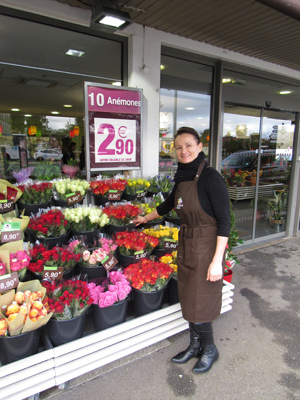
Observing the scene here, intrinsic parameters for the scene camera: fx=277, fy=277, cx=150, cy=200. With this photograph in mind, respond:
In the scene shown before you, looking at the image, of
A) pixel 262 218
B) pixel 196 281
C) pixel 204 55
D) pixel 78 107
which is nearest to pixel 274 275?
pixel 262 218

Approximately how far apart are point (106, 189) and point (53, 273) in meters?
1.12

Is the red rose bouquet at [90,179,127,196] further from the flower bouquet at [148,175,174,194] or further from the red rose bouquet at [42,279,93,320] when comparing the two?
the red rose bouquet at [42,279,93,320]

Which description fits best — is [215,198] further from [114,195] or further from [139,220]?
[114,195]

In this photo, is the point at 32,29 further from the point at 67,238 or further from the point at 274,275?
the point at 274,275

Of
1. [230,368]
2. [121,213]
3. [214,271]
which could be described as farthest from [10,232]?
[230,368]

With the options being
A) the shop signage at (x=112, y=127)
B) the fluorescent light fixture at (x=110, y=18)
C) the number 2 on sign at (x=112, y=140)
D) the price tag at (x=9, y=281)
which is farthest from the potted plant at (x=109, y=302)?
the fluorescent light fixture at (x=110, y=18)

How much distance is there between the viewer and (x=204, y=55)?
431cm

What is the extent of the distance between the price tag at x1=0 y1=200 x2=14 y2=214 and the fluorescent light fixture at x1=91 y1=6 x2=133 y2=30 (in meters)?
2.01

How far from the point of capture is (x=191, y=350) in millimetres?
2436

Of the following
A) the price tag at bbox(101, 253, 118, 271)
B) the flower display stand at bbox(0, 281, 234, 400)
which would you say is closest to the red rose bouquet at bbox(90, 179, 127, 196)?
the price tag at bbox(101, 253, 118, 271)

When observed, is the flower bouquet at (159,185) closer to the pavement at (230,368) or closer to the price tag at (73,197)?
the price tag at (73,197)

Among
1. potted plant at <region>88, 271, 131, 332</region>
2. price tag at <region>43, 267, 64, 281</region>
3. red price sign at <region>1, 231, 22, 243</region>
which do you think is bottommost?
potted plant at <region>88, 271, 131, 332</region>

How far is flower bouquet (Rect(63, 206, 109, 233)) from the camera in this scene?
2.65 m

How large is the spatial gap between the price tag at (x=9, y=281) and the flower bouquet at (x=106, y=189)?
1.28 metres
